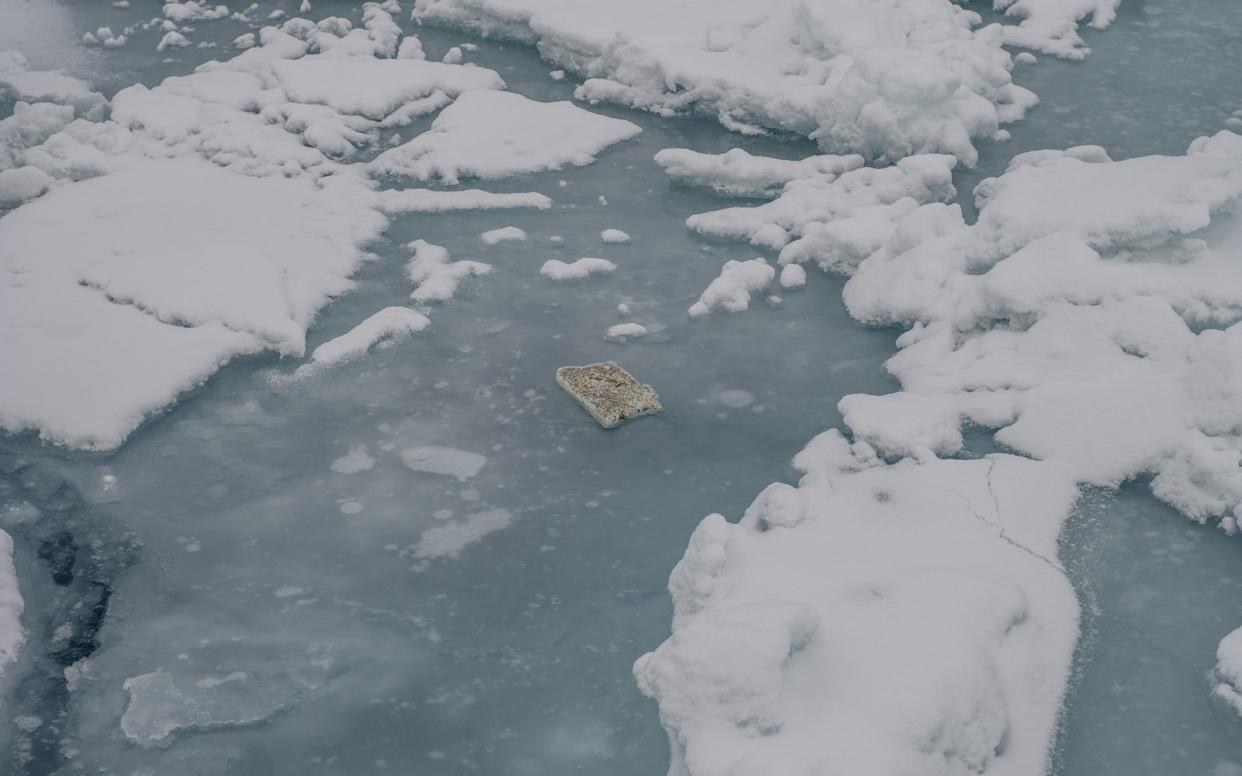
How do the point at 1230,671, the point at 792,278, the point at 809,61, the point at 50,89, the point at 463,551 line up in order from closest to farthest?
the point at 1230,671
the point at 463,551
the point at 792,278
the point at 809,61
the point at 50,89

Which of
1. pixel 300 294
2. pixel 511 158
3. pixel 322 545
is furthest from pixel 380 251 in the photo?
pixel 322 545

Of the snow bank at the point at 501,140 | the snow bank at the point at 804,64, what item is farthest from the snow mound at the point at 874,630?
the snow bank at the point at 501,140

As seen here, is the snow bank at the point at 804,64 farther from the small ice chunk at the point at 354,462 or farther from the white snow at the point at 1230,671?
the white snow at the point at 1230,671

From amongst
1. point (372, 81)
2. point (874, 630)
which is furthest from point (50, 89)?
point (874, 630)

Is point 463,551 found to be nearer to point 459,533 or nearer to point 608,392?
point 459,533

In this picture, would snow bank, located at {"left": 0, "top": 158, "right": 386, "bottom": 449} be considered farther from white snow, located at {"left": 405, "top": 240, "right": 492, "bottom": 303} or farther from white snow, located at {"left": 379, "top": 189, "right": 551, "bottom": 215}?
white snow, located at {"left": 405, "top": 240, "right": 492, "bottom": 303}

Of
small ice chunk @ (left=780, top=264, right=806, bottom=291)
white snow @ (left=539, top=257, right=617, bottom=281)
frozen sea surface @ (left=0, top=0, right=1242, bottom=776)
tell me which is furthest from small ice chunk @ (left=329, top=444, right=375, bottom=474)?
small ice chunk @ (left=780, top=264, right=806, bottom=291)
